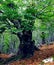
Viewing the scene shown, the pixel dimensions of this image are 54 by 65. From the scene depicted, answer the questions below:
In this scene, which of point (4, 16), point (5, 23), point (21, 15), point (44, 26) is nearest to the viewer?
point (21, 15)

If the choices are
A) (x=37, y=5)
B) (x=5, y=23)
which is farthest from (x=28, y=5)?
(x=5, y=23)

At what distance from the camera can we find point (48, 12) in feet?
67.4

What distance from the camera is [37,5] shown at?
19.4 m

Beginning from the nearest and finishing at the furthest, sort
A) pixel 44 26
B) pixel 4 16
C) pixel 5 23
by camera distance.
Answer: pixel 4 16 → pixel 5 23 → pixel 44 26

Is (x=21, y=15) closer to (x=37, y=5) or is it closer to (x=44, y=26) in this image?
(x=37, y=5)

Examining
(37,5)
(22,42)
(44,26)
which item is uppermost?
(37,5)

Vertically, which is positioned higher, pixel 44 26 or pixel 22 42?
pixel 44 26

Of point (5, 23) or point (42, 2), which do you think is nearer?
point (42, 2)

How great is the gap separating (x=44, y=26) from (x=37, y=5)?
4.86 m

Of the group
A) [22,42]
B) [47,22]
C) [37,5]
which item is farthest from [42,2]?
[22,42]

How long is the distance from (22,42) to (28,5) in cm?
515

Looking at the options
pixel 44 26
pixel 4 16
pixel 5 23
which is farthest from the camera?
pixel 44 26

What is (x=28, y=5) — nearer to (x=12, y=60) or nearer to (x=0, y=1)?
(x=0, y=1)

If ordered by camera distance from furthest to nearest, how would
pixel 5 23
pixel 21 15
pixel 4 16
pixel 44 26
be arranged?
pixel 44 26
pixel 5 23
pixel 4 16
pixel 21 15
